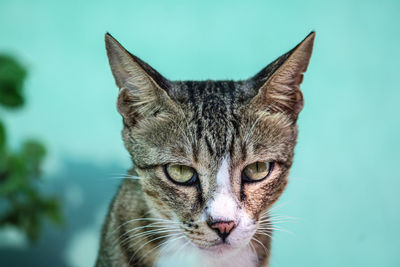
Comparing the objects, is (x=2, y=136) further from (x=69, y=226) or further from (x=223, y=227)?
(x=223, y=227)

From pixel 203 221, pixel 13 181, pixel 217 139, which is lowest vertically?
pixel 13 181

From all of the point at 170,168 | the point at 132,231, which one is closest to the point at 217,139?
the point at 170,168

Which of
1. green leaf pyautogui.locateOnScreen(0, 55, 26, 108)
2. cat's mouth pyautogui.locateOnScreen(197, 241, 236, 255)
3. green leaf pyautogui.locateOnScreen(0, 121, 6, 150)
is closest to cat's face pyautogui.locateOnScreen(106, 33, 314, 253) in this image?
cat's mouth pyautogui.locateOnScreen(197, 241, 236, 255)

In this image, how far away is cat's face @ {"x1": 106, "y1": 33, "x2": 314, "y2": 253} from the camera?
1.07m

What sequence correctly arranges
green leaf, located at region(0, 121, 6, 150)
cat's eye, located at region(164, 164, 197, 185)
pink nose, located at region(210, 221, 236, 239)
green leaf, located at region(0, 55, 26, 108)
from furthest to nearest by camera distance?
1. green leaf, located at region(0, 55, 26, 108)
2. green leaf, located at region(0, 121, 6, 150)
3. cat's eye, located at region(164, 164, 197, 185)
4. pink nose, located at region(210, 221, 236, 239)

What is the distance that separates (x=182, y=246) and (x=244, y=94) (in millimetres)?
457

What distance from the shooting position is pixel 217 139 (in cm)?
113

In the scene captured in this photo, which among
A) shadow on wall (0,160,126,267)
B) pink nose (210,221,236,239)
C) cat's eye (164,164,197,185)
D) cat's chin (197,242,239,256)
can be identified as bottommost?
shadow on wall (0,160,126,267)

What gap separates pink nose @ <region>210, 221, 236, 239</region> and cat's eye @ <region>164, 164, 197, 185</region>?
143 millimetres

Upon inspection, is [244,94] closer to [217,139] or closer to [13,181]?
[217,139]

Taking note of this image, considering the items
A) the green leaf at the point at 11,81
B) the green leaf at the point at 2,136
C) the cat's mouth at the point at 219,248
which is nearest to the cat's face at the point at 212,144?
the cat's mouth at the point at 219,248

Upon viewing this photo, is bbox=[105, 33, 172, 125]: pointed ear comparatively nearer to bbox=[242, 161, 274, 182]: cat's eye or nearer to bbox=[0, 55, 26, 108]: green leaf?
bbox=[242, 161, 274, 182]: cat's eye

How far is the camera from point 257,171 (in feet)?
3.79

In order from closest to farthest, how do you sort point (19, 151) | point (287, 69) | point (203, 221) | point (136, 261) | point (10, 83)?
point (203, 221)
point (287, 69)
point (136, 261)
point (10, 83)
point (19, 151)
